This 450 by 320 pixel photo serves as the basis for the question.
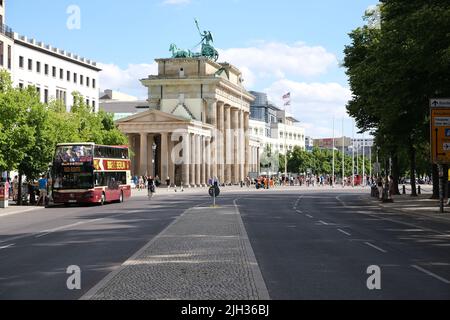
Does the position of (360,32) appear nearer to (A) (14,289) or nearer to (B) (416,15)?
(B) (416,15)

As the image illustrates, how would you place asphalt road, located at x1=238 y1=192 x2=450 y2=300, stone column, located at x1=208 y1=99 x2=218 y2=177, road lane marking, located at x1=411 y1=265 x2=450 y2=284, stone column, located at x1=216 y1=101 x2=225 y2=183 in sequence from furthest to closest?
stone column, located at x1=216 y1=101 x2=225 y2=183 → stone column, located at x1=208 y1=99 x2=218 y2=177 → road lane marking, located at x1=411 y1=265 x2=450 y2=284 → asphalt road, located at x1=238 y1=192 x2=450 y2=300

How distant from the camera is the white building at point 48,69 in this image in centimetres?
8151

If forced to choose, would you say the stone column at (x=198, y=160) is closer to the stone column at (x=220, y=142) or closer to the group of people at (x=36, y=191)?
the stone column at (x=220, y=142)

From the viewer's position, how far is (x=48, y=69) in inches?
3654

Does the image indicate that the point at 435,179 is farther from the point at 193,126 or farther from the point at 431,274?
the point at 193,126

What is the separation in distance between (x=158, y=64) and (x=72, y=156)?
85.3 meters

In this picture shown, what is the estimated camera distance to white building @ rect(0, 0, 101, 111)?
267 ft

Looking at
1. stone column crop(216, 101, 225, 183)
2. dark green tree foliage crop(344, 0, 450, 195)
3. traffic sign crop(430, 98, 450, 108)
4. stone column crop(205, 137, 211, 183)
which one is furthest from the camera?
stone column crop(216, 101, 225, 183)

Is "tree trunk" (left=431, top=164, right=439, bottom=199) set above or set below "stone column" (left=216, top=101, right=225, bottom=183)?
below

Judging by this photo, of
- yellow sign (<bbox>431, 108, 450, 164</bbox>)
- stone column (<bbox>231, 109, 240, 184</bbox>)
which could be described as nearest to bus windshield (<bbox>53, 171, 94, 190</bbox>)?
yellow sign (<bbox>431, 108, 450, 164</bbox>)

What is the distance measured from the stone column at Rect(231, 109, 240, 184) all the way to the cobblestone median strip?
11651 centimetres

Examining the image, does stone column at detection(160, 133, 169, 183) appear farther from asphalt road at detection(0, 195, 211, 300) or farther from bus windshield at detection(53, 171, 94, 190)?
asphalt road at detection(0, 195, 211, 300)
